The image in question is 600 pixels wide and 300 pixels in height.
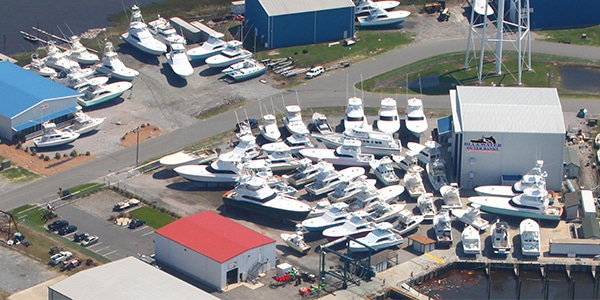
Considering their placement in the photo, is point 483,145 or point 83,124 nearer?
point 483,145

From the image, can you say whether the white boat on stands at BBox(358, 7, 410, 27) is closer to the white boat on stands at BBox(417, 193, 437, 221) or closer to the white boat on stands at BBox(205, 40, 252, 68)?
the white boat on stands at BBox(205, 40, 252, 68)

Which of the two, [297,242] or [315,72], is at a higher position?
[315,72]

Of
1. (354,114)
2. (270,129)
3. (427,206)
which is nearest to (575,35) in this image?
(354,114)

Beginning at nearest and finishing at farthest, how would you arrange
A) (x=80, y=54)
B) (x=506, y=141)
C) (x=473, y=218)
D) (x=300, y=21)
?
1. (x=473, y=218)
2. (x=506, y=141)
3. (x=80, y=54)
4. (x=300, y=21)

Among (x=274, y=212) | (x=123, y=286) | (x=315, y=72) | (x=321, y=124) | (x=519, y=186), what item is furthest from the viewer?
(x=315, y=72)

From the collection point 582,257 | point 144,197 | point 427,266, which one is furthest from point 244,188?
point 582,257

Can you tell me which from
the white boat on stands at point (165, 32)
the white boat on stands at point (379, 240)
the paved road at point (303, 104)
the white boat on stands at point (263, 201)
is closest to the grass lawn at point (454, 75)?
the paved road at point (303, 104)

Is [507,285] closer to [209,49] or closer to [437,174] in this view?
[437,174]
